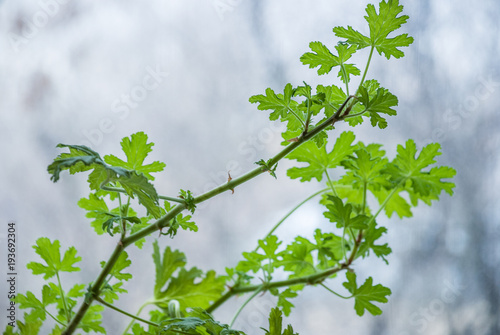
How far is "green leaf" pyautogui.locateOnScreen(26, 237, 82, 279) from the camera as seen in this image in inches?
29.0

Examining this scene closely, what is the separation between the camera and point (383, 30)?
633 mm

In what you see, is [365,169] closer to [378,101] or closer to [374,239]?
[374,239]

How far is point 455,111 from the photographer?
1.21 meters

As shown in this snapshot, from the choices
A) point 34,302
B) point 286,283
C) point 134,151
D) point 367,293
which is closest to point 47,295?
point 34,302

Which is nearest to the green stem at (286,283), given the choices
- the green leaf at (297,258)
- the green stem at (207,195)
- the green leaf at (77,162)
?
the green leaf at (297,258)

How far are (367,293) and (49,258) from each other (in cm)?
47

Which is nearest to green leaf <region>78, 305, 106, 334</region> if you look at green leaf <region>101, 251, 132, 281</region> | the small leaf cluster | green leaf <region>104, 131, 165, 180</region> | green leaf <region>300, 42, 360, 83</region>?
the small leaf cluster

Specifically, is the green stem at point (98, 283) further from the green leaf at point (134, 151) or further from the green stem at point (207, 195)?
the green leaf at point (134, 151)

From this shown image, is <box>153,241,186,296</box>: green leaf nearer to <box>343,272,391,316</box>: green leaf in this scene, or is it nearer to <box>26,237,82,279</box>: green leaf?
<box>26,237,82,279</box>: green leaf

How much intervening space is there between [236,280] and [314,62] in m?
0.42

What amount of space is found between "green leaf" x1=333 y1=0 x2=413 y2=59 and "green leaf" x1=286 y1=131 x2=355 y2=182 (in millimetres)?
182

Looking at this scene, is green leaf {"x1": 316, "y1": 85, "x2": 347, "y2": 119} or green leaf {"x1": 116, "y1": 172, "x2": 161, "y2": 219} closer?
green leaf {"x1": 116, "y1": 172, "x2": 161, "y2": 219}

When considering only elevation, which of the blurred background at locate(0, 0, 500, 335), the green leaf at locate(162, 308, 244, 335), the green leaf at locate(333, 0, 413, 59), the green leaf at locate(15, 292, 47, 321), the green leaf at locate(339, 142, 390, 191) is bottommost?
the green leaf at locate(162, 308, 244, 335)

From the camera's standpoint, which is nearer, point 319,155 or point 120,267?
point 120,267
